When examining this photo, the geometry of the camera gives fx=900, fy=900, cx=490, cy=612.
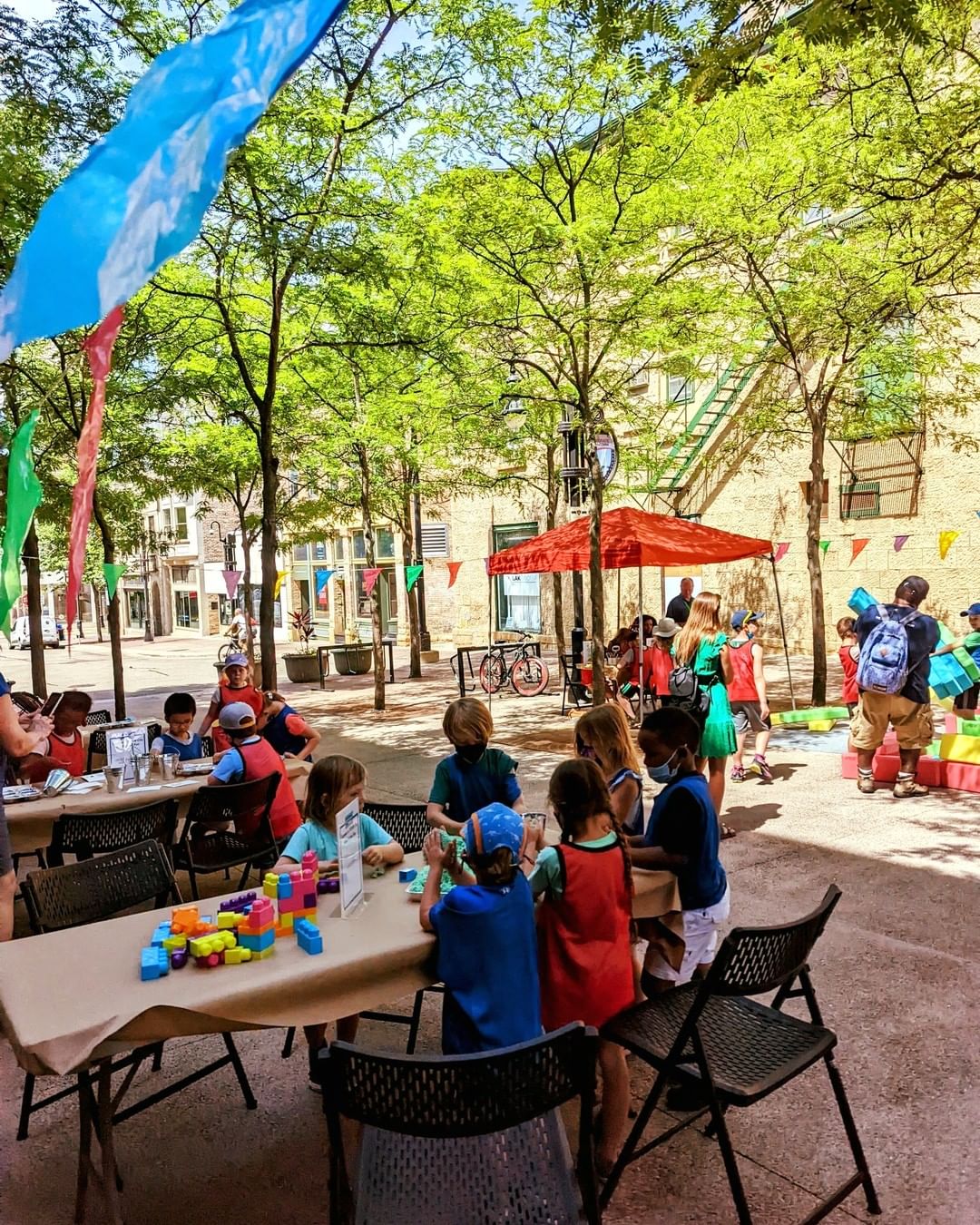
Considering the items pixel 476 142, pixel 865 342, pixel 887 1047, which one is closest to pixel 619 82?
pixel 476 142

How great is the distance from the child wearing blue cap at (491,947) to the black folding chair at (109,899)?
1259 mm

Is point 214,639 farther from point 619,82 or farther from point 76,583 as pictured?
point 76,583

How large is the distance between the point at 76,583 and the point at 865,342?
12.7 metres

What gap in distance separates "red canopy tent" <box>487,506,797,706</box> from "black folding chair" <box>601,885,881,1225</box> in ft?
24.1

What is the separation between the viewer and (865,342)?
12.6 m

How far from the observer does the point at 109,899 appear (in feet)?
12.8

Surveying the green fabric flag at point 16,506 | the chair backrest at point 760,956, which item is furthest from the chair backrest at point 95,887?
the chair backrest at point 760,956

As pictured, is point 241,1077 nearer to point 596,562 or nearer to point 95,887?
point 95,887

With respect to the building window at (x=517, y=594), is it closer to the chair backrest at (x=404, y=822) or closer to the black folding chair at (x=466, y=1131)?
the chair backrest at (x=404, y=822)

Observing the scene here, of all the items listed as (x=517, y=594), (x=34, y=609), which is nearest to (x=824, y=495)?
(x=517, y=594)

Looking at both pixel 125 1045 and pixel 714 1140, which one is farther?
pixel 714 1140

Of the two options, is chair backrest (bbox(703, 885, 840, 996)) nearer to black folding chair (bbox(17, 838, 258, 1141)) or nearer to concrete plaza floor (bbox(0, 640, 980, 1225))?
concrete plaza floor (bbox(0, 640, 980, 1225))

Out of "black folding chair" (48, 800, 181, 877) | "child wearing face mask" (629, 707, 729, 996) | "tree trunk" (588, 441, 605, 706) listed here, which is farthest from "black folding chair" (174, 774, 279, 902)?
"tree trunk" (588, 441, 605, 706)

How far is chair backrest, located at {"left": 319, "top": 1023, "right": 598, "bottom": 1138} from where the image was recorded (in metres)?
2.27
